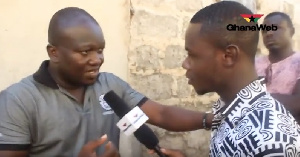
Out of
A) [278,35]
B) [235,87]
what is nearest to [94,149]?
[235,87]

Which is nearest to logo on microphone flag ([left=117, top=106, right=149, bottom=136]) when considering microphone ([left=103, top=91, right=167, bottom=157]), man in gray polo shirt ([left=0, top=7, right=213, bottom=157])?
microphone ([left=103, top=91, right=167, bottom=157])

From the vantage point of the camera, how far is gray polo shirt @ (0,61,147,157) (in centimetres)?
237

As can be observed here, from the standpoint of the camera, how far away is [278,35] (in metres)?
3.97

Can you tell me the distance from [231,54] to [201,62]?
132 millimetres

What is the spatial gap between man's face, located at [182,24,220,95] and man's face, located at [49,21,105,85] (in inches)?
26.0

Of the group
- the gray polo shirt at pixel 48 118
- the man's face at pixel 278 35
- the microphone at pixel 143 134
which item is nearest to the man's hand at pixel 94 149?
the microphone at pixel 143 134

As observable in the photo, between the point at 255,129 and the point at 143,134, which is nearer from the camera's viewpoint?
the point at 255,129

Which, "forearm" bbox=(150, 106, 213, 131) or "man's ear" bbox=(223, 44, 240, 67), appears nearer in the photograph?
"man's ear" bbox=(223, 44, 240, 67)

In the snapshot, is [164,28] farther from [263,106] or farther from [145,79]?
[263,106]

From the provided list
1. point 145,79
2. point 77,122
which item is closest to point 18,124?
point 77,122

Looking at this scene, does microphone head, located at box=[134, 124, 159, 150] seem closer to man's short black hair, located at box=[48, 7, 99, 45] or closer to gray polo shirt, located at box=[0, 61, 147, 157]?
gray polo shirt, located at box=[0, 61, 147, 157]

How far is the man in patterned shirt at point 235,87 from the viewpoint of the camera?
1.66 metres

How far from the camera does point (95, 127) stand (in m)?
2.63

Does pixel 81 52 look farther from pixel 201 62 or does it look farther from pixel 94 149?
pixel 201 62
